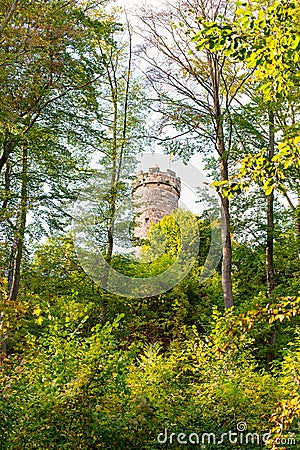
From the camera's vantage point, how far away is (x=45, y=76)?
9148 millimetres

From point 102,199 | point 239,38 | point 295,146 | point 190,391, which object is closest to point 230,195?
point 295,146

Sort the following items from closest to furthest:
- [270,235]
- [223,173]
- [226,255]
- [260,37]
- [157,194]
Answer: [260,37] → [226,255] → [223,173] → [270,235] → [157,194]

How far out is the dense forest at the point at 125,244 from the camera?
406 centimetres

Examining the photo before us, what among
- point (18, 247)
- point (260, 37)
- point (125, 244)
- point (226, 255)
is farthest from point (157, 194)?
point (260, 37)

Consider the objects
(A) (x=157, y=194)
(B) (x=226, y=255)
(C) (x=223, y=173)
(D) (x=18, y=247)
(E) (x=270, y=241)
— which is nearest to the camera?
(D) (x=18, y=247)

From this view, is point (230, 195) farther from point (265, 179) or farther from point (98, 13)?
point (98, 13)

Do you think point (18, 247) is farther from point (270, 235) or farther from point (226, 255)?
point (270, 235)

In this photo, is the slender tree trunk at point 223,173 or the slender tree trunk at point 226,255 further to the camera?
the slender tree trunk at point 223,173

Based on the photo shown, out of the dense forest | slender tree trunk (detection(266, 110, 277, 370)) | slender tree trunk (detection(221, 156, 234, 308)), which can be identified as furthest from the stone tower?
slender tree trunk (detection(221, 156, 234, 308))

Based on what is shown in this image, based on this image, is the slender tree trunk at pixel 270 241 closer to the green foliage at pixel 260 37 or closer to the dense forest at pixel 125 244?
the dense forest at pixel 125 244

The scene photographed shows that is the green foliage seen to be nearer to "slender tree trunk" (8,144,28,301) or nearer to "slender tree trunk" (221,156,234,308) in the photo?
"slender tree trunk" (8,144,28,301)

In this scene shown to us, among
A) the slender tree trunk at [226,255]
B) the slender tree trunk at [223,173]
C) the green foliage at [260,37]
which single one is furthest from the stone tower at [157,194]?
the green foliage at [260,37]

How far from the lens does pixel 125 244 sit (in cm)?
1075

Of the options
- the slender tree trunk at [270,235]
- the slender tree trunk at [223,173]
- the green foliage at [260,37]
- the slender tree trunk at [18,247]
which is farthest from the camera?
the slender tree trunk at [270,235]
